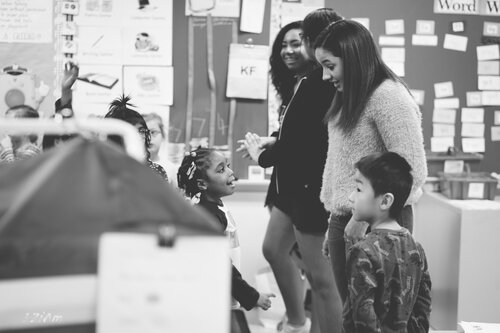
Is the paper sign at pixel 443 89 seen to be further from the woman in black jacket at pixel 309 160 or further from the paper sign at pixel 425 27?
the woman in black jacket at pixel 309 160

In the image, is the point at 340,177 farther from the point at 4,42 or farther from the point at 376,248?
the point at 4,42

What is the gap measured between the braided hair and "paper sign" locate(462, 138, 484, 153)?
1853mm

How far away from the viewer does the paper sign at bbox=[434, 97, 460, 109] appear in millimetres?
3453

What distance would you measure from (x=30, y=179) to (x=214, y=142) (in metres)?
2.71

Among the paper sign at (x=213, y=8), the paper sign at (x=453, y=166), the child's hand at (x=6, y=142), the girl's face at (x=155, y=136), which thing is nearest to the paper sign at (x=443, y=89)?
the paper sign at (x=453, y=166)

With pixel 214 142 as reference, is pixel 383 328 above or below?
below

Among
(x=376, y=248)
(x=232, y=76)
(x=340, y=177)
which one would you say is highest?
(x=232, y=76)

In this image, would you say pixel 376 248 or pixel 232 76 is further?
pixel 232 76

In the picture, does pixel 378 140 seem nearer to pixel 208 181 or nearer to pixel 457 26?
pixel 208 181

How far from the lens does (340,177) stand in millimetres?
1995

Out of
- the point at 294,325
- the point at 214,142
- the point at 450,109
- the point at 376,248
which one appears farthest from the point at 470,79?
the point at 376,248

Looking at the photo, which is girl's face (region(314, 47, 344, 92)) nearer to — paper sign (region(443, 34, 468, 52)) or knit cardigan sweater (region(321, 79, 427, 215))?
knit cardigan sweater (region(321, 79, 427, 215))

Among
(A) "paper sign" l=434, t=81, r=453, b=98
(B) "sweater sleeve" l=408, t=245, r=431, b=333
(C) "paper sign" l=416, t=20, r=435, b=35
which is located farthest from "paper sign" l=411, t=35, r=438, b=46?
(B) "sweater sleeve" l=408, t=245, r=431, b=333

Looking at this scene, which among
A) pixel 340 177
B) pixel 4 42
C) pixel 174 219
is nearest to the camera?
pixel 174 219
